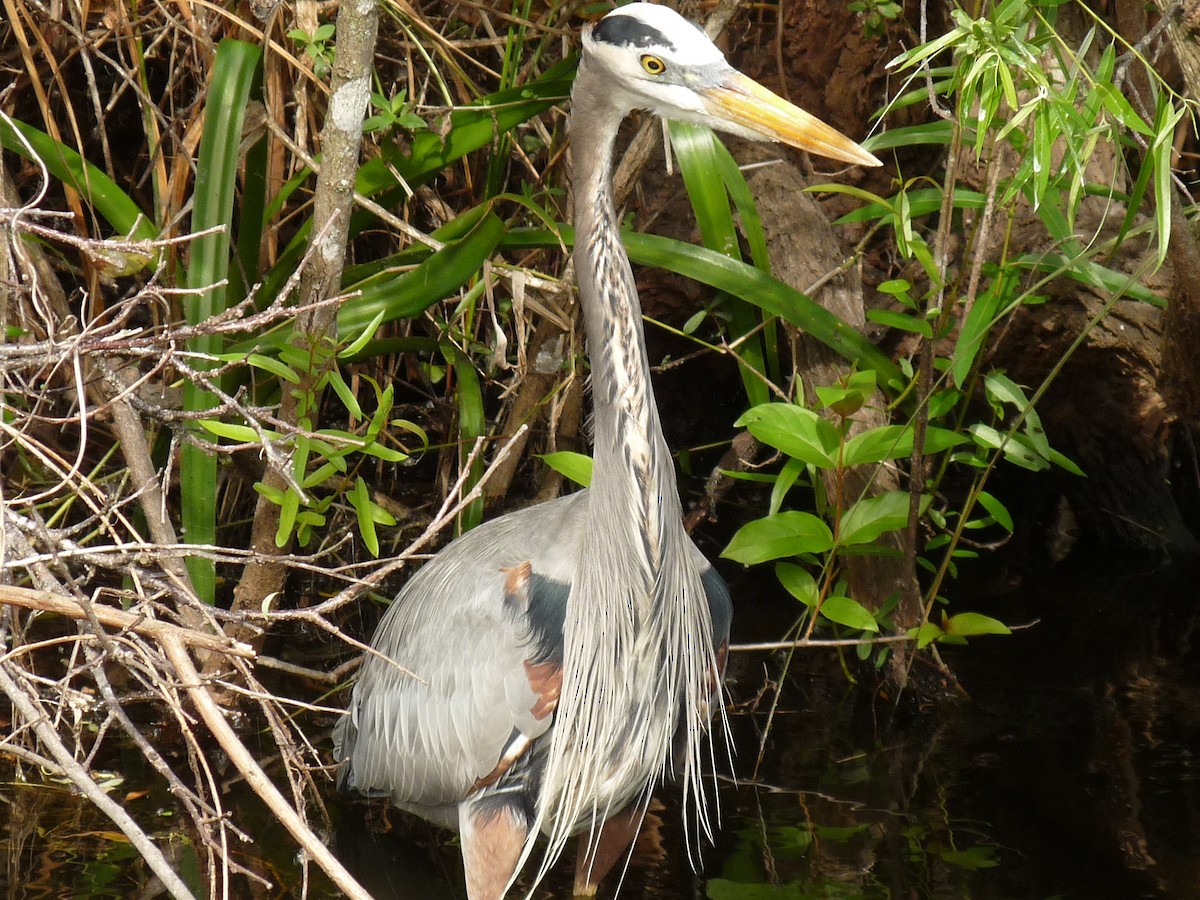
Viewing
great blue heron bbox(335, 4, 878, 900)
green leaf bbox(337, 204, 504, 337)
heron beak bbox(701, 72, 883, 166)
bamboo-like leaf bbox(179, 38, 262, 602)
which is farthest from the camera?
→ green leaf bbox(337, 204, 504, 337)

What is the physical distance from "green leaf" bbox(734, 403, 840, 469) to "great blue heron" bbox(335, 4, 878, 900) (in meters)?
0.25

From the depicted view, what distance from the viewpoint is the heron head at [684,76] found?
2193 mm

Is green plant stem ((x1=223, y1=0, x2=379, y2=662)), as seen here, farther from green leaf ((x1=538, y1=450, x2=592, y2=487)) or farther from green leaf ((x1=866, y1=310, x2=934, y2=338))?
green leaf ((x1=866, y1=310, x2=934, y2=338))

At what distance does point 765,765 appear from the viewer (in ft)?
9.95

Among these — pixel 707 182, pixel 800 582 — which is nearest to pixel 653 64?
pixel 707 182

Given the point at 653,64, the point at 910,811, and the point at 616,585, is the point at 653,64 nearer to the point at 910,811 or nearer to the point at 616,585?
the point at 616,585

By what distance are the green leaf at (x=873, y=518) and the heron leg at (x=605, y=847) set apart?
2.42 feet

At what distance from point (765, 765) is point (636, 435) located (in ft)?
3.50

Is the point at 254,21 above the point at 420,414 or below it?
above

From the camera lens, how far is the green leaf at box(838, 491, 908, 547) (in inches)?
109

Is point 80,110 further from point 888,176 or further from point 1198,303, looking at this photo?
point 1198,303

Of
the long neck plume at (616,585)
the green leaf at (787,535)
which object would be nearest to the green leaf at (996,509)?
the green leaf at (787,535)

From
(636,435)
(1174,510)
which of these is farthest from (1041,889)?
(1174,510)

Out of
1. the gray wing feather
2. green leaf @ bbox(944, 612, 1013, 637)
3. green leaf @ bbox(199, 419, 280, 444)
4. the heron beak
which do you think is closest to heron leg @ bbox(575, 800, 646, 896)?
the gray wing feather
